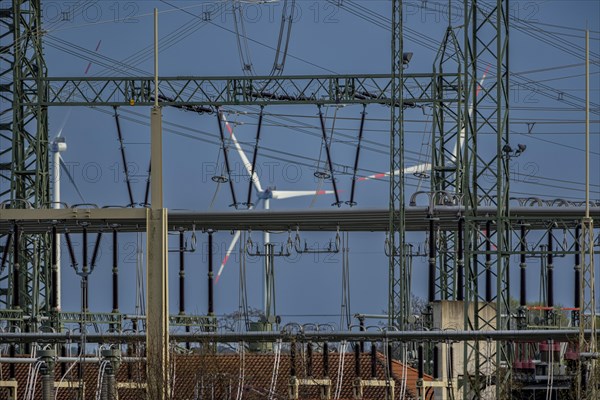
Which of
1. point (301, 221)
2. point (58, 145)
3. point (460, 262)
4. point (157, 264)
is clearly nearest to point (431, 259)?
point (460, 262)

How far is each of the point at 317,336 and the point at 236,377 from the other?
3426mm

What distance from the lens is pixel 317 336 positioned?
34.8 m

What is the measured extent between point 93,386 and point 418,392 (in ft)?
26.2

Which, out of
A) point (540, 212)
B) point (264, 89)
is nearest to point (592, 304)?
point (540, 212)

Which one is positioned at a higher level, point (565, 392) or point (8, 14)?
point (8, 14)

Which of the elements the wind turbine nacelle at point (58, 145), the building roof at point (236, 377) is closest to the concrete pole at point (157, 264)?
the building roof at point (236, 377)

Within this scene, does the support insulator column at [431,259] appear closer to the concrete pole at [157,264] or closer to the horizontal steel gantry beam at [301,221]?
the horizontal steel gantry beam at [301,221]

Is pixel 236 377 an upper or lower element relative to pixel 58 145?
lower

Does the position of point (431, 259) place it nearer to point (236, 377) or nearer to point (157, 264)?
point (236, 377)

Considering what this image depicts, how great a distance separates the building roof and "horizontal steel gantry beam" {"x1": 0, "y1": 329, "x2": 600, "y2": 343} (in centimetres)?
119

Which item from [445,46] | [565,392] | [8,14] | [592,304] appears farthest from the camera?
[8,14]

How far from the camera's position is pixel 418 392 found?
131ft

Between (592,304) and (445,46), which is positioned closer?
(592,304)

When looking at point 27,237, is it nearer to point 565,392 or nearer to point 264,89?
point 264,89
